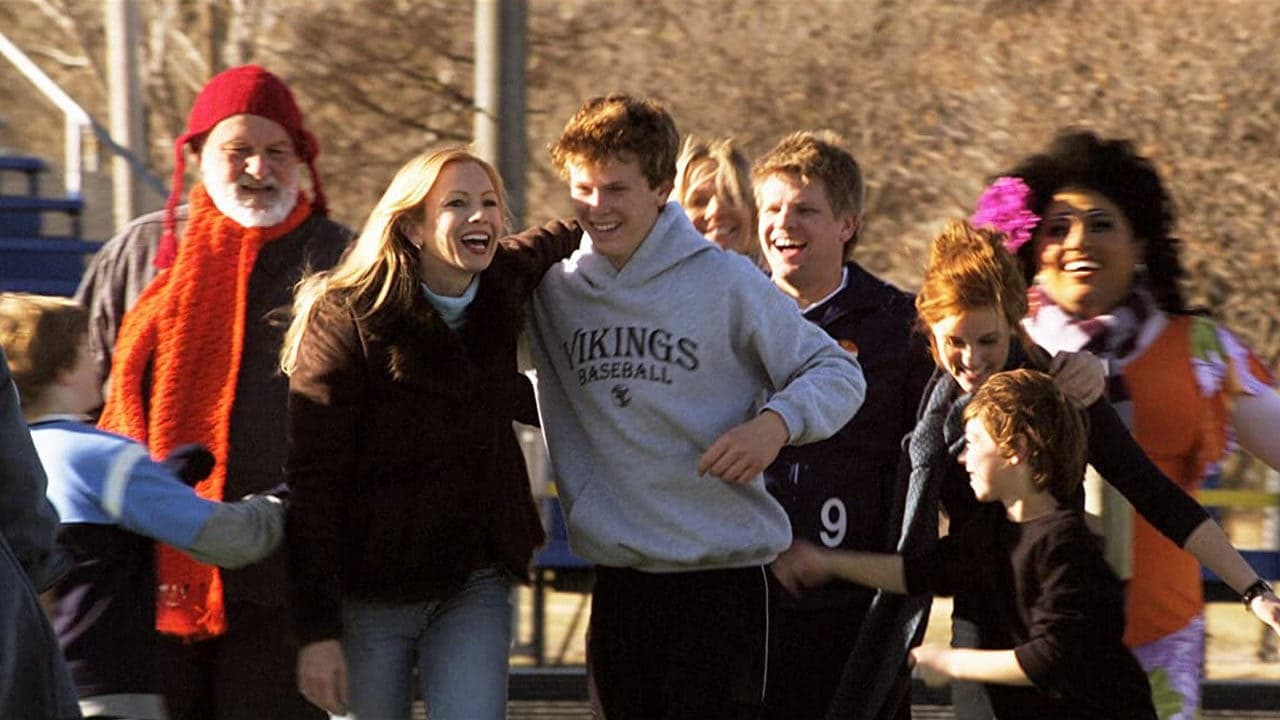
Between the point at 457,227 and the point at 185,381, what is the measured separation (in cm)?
88

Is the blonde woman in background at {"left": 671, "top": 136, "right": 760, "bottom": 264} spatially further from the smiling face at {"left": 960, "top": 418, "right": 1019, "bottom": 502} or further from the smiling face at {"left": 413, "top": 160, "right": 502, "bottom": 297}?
the smiling face at {"left": 960, "top": 418, "right": 1019, "bottom": 502}

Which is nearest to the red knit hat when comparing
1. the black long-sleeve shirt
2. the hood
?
the hood

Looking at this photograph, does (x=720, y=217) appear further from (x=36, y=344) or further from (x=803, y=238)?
(x=36, y=344)

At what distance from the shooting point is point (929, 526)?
4.98 m

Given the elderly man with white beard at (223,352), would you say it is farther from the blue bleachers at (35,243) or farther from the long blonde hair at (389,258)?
the blue bleachers at (35,243)

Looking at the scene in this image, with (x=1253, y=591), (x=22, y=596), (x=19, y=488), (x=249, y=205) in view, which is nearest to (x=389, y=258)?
(x=249, y=205)

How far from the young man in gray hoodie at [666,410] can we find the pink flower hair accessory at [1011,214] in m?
0.54

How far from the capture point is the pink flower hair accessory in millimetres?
5254

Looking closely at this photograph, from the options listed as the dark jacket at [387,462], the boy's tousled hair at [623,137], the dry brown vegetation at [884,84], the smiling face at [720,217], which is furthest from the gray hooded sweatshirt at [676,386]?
the dry brown vegetation at [884,84]

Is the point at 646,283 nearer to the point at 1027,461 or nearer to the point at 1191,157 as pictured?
the point at 1027,461

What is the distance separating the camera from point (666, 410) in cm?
487

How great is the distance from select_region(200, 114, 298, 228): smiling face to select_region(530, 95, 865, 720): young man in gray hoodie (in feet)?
2.47

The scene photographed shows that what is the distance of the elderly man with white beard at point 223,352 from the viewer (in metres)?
5.25

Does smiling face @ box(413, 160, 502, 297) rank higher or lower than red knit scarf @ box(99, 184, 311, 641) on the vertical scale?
higher
